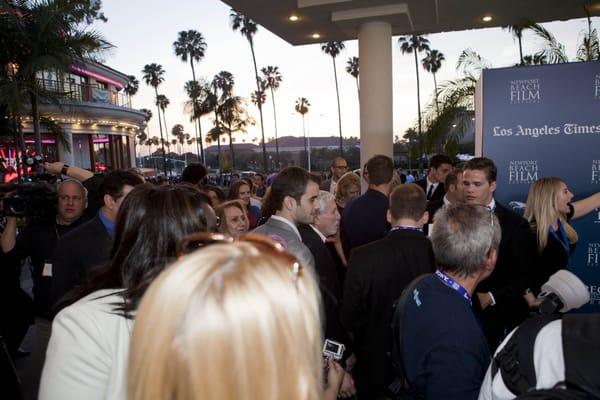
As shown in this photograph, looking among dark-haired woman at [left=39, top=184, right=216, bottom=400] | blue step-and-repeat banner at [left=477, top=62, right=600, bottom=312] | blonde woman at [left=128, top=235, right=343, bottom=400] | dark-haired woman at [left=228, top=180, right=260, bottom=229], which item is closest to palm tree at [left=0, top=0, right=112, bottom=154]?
dark-haired woman at [left=228, top=180, right=260, bottom=229]

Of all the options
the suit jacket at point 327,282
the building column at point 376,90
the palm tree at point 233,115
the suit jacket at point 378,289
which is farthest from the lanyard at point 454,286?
the palm tree at point 233,115

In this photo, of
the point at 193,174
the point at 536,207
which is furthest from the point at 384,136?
the point at 536,207

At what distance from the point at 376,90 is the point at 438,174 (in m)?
2.83

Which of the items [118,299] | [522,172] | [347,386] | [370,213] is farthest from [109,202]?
[522,172]

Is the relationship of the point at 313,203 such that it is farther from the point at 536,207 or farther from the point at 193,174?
the point at 193,174

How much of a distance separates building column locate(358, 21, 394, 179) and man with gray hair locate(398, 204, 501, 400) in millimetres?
6706

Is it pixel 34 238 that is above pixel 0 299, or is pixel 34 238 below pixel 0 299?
above

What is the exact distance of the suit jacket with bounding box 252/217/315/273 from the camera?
9.18 ft

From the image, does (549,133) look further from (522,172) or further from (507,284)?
(507,284)

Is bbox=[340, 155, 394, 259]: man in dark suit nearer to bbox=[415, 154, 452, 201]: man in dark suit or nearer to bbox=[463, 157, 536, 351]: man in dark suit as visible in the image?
bbox=[463, 157, 536, 351]: man in dark suit

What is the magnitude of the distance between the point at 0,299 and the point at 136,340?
3731mm

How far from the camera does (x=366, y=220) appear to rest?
4629mm

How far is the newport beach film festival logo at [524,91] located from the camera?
5.35 metres

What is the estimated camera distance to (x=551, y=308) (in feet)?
6.96
